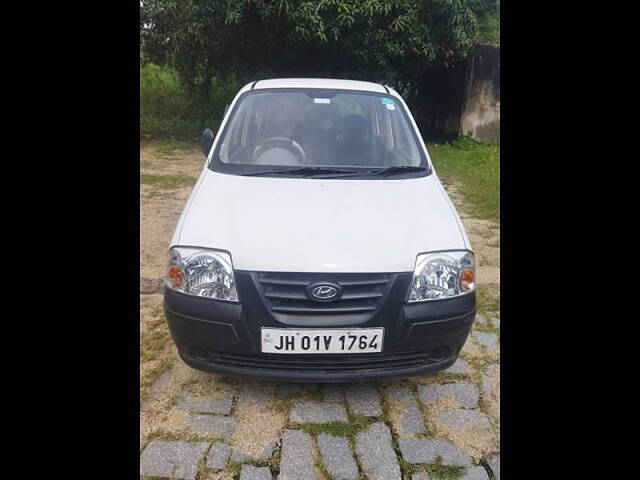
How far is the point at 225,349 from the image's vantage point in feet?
7.02

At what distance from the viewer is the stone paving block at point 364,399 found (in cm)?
241

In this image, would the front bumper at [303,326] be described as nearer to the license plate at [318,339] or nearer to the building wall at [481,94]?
the license plate at [318,339]

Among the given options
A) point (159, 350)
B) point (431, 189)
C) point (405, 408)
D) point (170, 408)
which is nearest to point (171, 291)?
point (170, 408)

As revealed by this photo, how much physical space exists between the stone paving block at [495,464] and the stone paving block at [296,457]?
0.82 m

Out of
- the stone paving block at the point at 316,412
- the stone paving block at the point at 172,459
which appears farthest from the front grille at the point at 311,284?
the stone paving block at the point at 172,459

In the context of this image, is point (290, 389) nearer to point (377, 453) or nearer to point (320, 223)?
point (377, 453)

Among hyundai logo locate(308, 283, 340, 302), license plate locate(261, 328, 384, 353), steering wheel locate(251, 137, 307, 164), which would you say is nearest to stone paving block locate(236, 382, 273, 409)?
license plate locate(261, 328, 384, 353)

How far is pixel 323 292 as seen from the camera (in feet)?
6.68

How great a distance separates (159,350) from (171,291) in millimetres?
883

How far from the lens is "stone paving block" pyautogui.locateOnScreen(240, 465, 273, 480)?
202cm

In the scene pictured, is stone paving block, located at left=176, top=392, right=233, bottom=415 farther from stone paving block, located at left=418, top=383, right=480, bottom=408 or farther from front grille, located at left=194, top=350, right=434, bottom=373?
stone paving block, located at left=418, top=383, right=480, bottom=408

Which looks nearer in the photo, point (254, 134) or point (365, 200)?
point (365, 200)

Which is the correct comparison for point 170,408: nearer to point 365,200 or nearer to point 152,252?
point 365,200

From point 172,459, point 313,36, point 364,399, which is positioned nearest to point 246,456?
point 172,459
